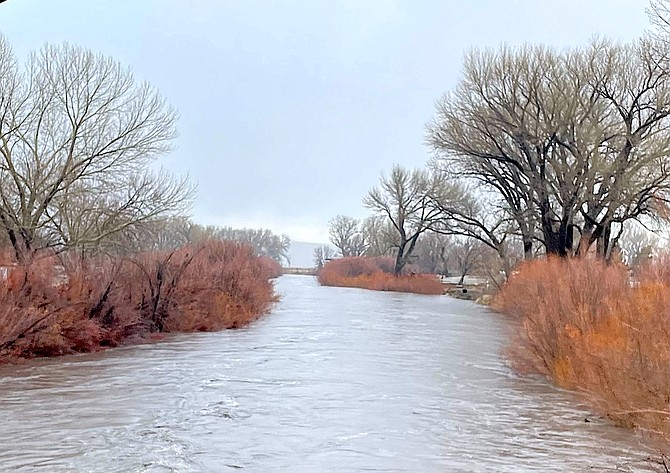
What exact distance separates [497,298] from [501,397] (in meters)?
25.6

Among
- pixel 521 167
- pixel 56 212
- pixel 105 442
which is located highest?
pixel 521 167

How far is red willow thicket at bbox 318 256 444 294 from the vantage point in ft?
186

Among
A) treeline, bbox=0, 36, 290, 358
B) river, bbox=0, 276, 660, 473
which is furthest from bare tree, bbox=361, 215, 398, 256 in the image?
river, bbox=0, 276, 660, 473

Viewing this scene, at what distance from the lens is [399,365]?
1527 cm

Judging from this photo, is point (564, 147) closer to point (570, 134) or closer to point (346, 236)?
point (570, 134)

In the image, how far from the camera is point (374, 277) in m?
61.2

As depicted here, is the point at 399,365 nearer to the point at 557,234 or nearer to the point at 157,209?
the point at 157,209

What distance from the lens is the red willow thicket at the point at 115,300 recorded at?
16.0 meters

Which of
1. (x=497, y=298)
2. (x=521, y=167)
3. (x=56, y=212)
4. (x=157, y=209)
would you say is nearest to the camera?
(x=56, y=212)

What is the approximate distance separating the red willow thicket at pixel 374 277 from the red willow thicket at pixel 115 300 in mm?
29017

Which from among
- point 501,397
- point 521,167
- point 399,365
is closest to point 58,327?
point 399,365

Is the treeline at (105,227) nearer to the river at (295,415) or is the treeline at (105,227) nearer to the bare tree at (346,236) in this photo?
the river at (295,415)

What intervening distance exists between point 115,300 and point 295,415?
35.4ft

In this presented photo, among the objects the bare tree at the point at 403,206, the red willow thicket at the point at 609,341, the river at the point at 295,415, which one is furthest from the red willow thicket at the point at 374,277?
the red willow thicket at the point at 609,341
